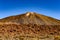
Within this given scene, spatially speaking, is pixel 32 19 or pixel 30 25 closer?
pixel 30 25

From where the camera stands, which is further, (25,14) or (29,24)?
(25,14)

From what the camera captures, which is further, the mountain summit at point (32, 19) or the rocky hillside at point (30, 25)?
the mountain summit at point (32, 19)

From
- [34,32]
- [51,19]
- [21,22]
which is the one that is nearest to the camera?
[34,32]

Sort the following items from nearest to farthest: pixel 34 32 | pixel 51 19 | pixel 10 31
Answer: pixel 10 31 < pixel 34 32 < pixel 51 19

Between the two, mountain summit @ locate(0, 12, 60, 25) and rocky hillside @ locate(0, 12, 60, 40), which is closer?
rocky hillside @ locate(0, 12, 60, 40)

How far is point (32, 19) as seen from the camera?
26.3 metres

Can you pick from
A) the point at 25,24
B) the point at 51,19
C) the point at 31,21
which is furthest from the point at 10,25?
the point at 51,19

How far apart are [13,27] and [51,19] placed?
20.9 feet

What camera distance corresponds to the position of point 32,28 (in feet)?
79.2

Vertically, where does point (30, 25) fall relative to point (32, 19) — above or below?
below

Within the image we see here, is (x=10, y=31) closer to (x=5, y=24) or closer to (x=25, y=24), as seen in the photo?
(x=5, y=24)

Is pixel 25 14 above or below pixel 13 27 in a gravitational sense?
above

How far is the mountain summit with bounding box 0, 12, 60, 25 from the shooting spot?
25.4 metres

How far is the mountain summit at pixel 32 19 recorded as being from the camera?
1001 inches
